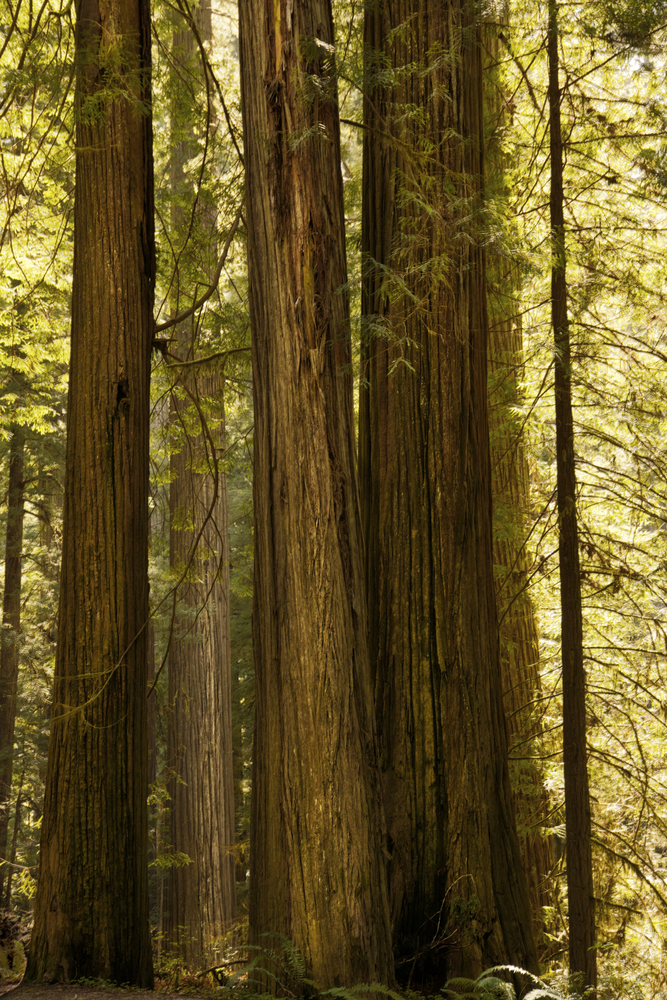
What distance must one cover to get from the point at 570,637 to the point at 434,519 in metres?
1.46

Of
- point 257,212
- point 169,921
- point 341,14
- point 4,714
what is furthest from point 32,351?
point 4,714

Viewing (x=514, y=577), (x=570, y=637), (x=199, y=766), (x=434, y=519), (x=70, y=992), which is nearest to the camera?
(x=70, y=992)

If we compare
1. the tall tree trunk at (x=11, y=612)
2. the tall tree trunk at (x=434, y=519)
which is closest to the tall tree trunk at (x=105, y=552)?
the tall tree trunk at (x=434, y=519)

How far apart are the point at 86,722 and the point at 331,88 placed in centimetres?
347

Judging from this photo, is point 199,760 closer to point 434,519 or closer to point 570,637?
point 570,637

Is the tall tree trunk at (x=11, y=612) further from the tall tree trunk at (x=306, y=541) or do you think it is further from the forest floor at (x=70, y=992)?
the tall tree trunk at (x=306, y=541)

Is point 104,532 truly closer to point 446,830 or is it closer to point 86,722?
point 86,722

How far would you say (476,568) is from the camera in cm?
462

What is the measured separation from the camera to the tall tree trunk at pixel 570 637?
508 centimetres

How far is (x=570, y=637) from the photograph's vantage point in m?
5.36

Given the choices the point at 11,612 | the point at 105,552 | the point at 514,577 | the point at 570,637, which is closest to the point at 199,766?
the point at 514,577

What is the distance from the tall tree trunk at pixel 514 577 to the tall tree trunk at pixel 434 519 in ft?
4.50

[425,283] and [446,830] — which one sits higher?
[425,283]

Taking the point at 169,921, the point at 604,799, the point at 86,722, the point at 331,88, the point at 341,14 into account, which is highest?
the point at 341,14
